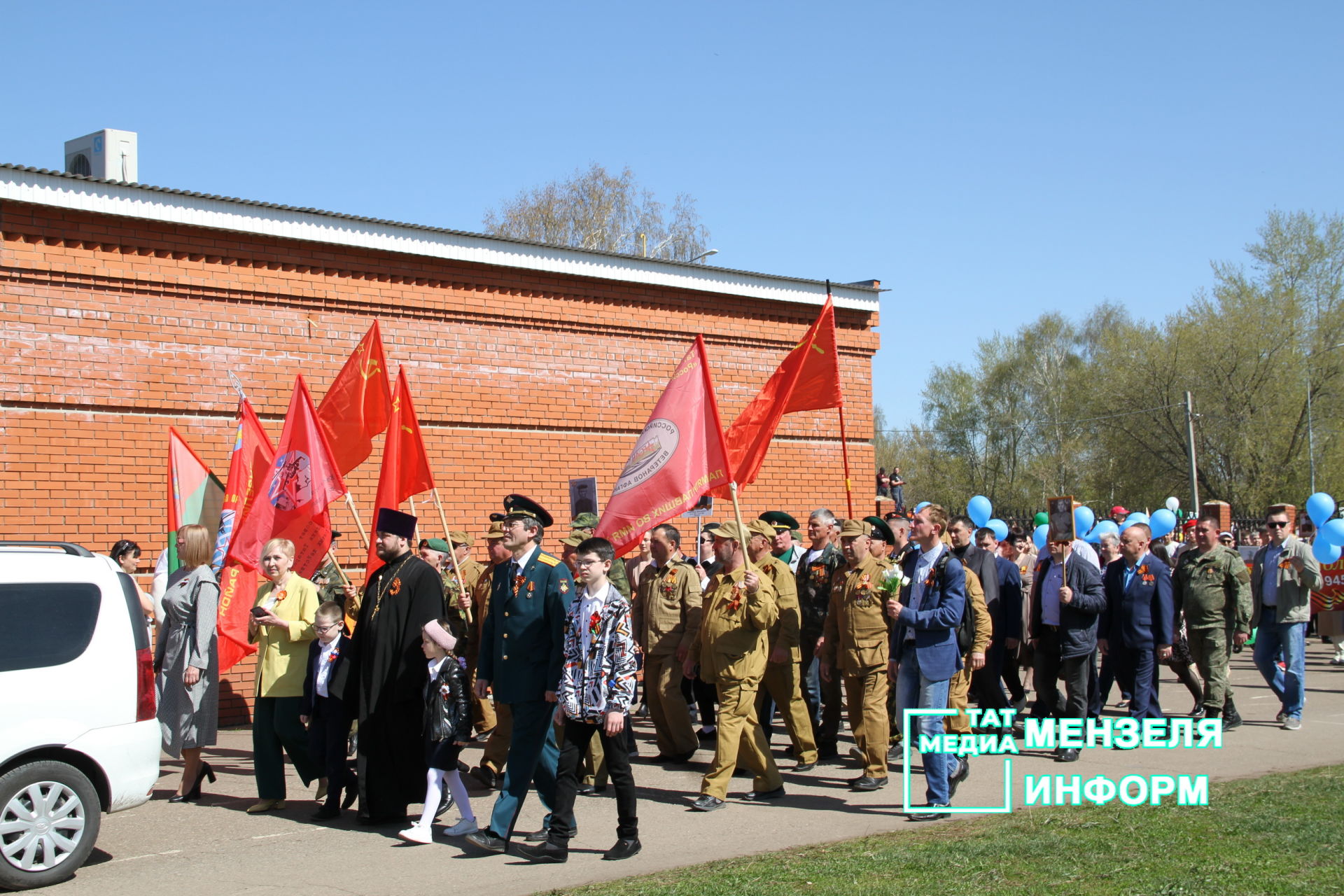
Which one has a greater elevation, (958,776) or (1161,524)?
(1161,524)

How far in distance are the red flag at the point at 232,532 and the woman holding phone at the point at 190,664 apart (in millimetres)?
308

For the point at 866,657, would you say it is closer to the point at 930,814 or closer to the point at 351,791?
the point at 930,814

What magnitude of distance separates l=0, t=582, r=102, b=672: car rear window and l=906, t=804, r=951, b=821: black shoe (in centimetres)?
521

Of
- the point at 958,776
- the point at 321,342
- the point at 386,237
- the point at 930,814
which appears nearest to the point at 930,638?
the point at 930,814

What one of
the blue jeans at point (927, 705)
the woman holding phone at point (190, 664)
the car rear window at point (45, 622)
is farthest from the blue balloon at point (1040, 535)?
the car rear window at point (45, 622)

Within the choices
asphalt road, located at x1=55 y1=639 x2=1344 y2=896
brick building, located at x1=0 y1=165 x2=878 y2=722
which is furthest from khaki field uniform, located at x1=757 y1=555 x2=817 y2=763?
brick building, located at x1=0 y1=165 x2=878 y2=722

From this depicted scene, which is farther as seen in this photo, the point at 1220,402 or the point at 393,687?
the point at 1220,402

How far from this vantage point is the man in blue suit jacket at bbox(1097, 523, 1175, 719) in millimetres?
10812

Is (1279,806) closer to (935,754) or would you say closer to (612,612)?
(935,754)

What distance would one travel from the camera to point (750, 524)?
10.6 meters

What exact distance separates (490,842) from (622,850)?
86cm

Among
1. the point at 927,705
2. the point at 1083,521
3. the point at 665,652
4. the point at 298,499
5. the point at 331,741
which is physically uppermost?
the point at 298,499

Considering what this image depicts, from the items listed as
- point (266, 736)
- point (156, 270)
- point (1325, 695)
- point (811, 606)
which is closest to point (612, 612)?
point (266, 736)

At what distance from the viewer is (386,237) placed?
13273 millimetres
